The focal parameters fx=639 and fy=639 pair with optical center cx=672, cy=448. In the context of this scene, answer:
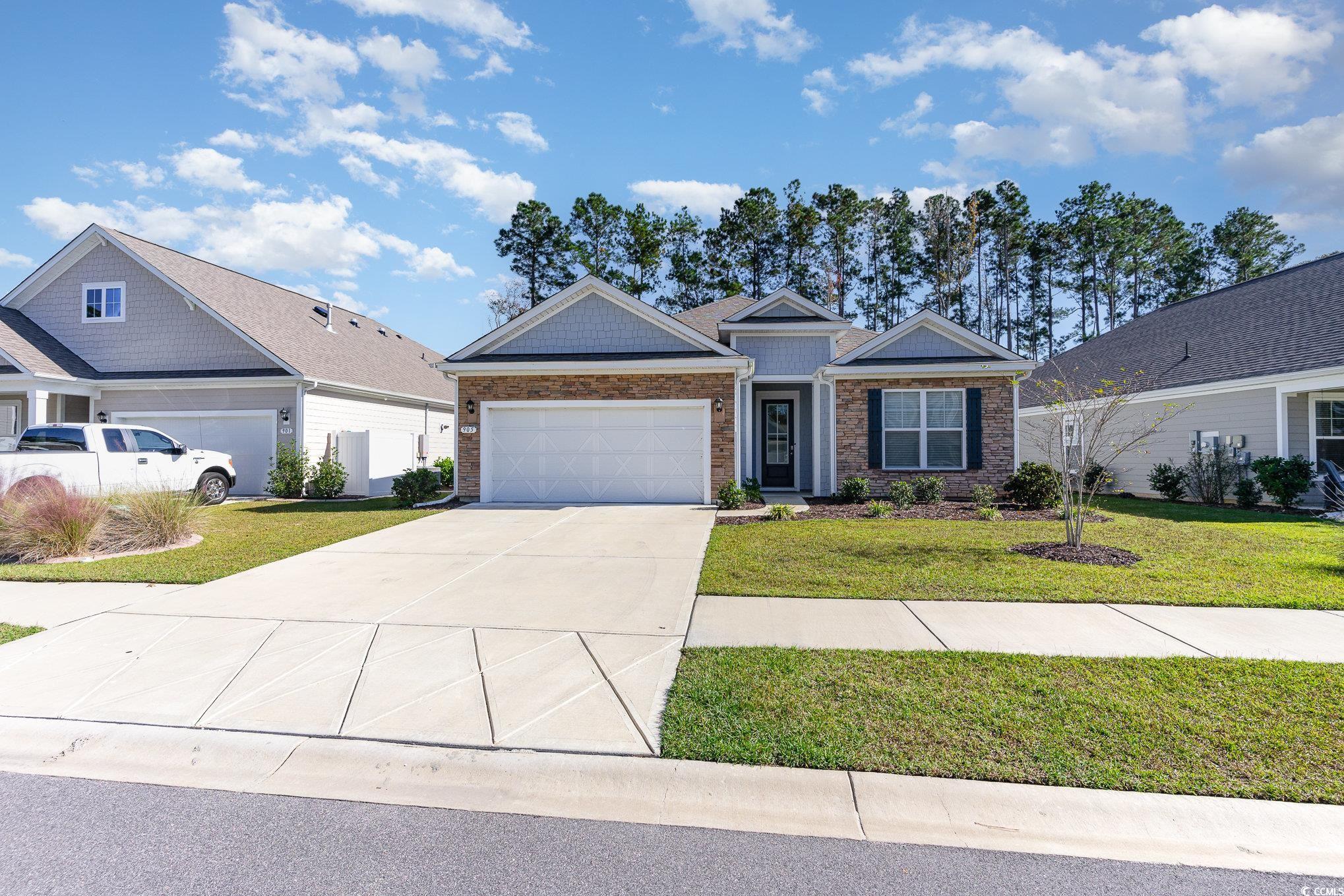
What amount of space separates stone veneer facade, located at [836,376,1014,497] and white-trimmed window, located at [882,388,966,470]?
0.16 m

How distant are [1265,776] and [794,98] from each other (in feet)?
49.3

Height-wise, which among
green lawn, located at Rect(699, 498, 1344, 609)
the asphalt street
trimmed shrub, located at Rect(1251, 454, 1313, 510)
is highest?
trimmed shrub, located at Rect(1251, 454, 1313, 510)

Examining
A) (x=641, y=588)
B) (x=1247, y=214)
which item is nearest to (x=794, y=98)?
(x=641, y=588)

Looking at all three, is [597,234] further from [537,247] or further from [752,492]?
[752,492]

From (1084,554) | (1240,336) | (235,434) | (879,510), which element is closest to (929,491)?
(879,510)

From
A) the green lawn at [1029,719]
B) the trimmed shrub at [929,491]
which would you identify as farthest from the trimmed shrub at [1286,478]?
the green lawn at [1029,719]

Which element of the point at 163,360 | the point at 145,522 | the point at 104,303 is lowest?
the point at 145,522

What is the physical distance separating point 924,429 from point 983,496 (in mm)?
2363

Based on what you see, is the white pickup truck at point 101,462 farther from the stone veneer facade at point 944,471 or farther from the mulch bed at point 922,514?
the stone veneer facade at point 944,471

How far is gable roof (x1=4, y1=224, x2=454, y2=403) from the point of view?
1691 centimetres

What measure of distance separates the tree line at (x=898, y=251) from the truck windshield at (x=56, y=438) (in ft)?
85.0

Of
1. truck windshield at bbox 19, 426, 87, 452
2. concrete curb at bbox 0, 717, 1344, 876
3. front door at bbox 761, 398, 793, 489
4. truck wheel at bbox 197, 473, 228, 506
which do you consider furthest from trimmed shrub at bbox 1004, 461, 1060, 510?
truck windshield at bbox 19, 426, 87, 452

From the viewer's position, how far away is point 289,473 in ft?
52.9

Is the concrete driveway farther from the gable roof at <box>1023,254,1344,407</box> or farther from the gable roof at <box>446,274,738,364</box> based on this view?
the gable roof at <box>1023,254,1344,407</box>
